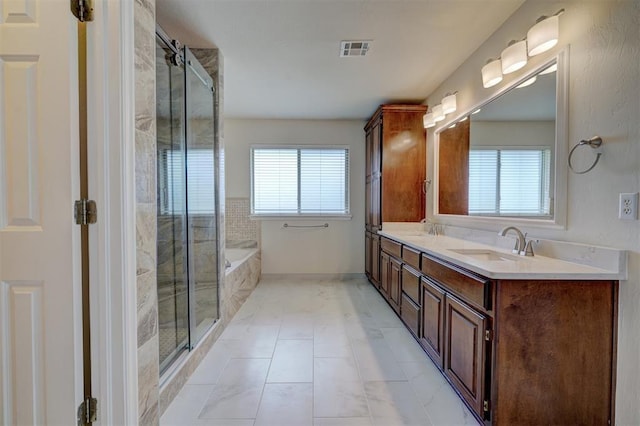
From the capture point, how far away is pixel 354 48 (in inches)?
101

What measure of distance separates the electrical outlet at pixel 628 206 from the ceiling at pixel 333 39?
4.81 feet

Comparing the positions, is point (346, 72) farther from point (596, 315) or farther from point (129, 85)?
point (596, 315)

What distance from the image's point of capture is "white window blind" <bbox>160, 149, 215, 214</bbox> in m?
2.03

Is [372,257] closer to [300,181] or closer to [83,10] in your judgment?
[300,181]

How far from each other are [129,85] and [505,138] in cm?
243

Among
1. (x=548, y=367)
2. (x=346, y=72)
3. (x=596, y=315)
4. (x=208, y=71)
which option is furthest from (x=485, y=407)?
(x=208, y=71)

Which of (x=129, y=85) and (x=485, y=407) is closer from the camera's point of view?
(x=129, y=85)

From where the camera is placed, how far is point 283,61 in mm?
2820

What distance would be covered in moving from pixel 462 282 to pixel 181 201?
1.90m

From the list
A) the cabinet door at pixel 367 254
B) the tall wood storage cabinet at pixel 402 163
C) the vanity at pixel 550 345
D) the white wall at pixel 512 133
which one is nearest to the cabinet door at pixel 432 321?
the vanity at pixel 550 345

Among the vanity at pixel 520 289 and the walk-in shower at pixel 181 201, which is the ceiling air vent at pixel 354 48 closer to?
the vanity at pixel 520 289

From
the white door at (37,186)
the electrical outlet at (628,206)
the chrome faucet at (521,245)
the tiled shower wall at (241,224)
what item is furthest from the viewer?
the tiled shower wall at (241,224)

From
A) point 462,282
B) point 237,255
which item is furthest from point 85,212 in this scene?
point 237,255

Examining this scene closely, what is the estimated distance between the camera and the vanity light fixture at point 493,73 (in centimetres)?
218
